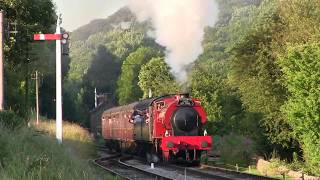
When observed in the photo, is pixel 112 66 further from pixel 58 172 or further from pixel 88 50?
pixel 58 172

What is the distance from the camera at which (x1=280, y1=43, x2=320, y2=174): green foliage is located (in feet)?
77.5

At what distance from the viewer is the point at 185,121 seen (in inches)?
1021

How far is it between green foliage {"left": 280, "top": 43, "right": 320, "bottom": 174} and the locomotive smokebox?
4.28 metres

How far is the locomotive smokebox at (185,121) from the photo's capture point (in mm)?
25922

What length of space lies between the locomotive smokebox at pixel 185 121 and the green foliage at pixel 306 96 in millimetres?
4278

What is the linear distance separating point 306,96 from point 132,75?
2770 inches

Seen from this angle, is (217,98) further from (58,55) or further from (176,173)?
(58,55)

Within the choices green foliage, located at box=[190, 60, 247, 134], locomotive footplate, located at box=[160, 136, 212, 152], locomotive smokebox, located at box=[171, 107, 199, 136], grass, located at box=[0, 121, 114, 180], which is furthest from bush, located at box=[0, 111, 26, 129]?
green foliage, located at box=[190, 60, 247, 134]

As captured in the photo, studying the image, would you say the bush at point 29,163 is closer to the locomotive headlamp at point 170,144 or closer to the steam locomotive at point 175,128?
the locomotive headlamp at point 170,144

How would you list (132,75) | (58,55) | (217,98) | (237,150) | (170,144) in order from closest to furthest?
(58,55), (170,144), (237,150), (217,98), (132,75)

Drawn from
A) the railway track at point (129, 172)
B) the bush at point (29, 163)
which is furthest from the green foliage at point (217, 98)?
the bush at point (29, 163)

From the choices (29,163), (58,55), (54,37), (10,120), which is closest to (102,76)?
(58,55)

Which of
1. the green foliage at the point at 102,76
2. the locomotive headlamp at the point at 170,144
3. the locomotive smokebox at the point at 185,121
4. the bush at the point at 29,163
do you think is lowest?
the locomotive headlamp at the point at 170,144

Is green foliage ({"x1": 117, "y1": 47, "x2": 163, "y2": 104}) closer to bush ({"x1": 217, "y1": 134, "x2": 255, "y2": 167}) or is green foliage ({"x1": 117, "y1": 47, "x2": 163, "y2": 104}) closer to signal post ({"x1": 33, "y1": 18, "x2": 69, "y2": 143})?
bush ({"x1": 217, "y1": 134, "x2": 255, "y2": 167})
